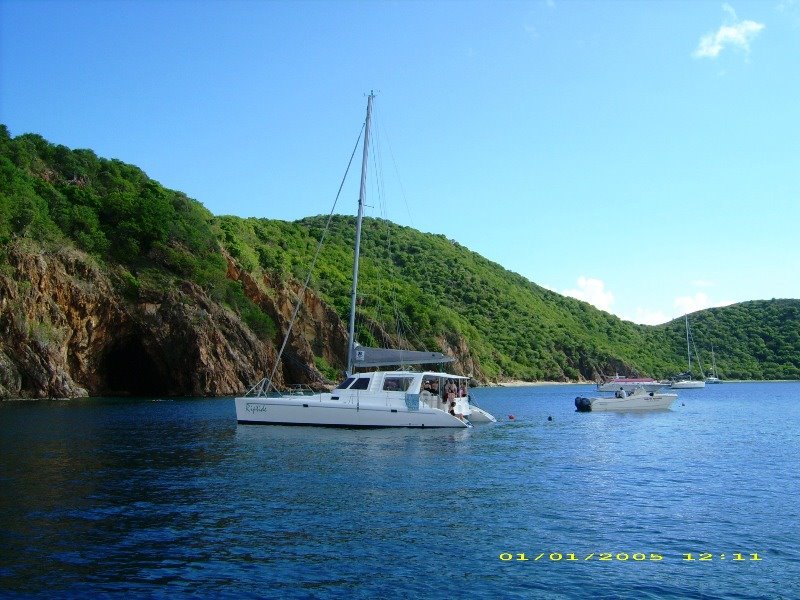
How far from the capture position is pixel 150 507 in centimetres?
1744

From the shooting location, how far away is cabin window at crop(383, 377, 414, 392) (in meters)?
37.3

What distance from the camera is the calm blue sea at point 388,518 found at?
12.2 meters

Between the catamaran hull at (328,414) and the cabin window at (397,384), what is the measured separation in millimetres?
1186

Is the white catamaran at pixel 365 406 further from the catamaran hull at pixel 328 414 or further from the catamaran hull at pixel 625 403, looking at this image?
the catamaran hull at pixel 625 403

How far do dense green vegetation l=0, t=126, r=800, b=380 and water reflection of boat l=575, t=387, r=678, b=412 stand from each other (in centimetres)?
1855

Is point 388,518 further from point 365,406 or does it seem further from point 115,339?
point 115,339

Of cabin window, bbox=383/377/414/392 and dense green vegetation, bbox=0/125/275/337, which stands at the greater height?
dense green vegetation, bbox=0/125/275/337

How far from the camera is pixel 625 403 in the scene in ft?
201

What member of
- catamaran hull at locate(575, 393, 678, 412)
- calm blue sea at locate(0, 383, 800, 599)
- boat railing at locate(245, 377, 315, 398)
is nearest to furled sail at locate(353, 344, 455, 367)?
boat railing at locate(245, 377, 315, 398)

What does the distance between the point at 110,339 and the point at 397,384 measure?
1737 inches

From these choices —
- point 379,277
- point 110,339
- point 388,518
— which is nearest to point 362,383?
point 388,518

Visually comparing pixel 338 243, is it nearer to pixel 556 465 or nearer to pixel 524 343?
pixel 524 343

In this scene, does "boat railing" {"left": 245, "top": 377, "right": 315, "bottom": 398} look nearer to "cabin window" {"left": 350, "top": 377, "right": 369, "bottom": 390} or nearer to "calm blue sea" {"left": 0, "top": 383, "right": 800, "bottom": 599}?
"cabin window" {"left": 350, "top": 377, "right": 369, "bottom": 390}

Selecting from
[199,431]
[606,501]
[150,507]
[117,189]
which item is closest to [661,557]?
[606,501]
